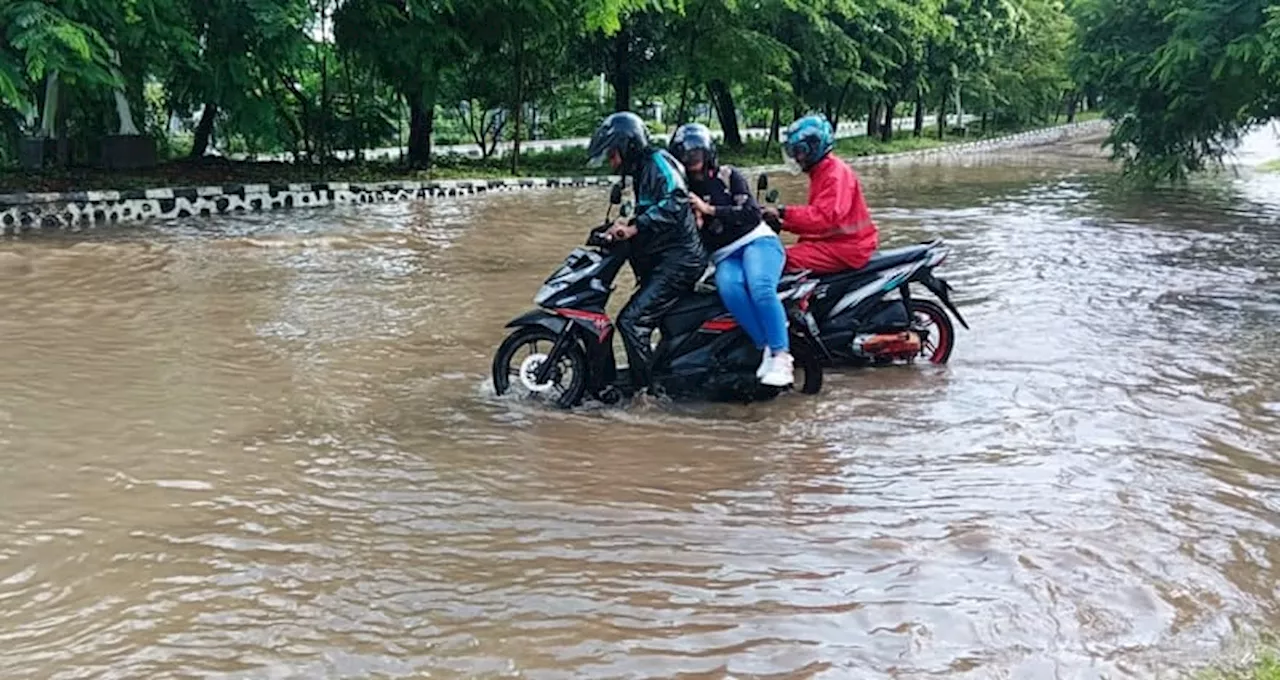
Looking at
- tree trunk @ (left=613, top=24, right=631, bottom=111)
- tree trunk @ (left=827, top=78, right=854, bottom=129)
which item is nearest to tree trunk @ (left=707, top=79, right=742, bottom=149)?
tree trunk @ (left=613, top=24, right=631, bottom=111)

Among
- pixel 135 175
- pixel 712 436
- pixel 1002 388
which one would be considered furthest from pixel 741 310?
pixel 135 175

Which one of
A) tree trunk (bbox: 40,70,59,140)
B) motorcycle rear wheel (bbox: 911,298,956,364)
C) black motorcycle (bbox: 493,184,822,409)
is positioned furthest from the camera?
tree trunk (bbox: 40,70,59,140)

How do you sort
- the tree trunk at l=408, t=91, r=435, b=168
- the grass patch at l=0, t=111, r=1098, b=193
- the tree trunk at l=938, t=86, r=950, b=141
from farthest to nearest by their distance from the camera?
the tree trunk at l=938, t=86, r=950, b=141, the tree trunk at l=408, t=91, r=435, b=168, the grass patch at l=0, t=111, r=1098, b=193

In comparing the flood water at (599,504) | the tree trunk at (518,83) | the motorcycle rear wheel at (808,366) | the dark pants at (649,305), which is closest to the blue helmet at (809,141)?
the dark pants at (649,305)

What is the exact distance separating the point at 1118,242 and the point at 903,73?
92.2ft

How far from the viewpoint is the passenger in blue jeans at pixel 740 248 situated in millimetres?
6355

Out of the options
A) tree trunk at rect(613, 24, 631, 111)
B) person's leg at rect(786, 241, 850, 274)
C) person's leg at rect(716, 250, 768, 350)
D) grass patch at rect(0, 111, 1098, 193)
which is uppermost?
tree trunk at rect(613, 24, 631, 111)

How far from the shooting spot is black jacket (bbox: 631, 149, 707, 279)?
6164 mm

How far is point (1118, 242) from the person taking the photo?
46.2ft

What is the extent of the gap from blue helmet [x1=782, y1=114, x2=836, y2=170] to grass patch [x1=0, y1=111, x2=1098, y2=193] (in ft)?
38.4

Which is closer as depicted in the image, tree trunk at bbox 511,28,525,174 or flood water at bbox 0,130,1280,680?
flood water at bbox 0,130,1280,680

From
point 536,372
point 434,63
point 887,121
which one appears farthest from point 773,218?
point 887,121

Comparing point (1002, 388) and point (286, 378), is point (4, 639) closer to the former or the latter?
point (286, 378)

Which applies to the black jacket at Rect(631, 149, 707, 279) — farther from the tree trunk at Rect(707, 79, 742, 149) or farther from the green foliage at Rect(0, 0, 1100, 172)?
the tree trunk at Rect(707, 79, 742, 149)
